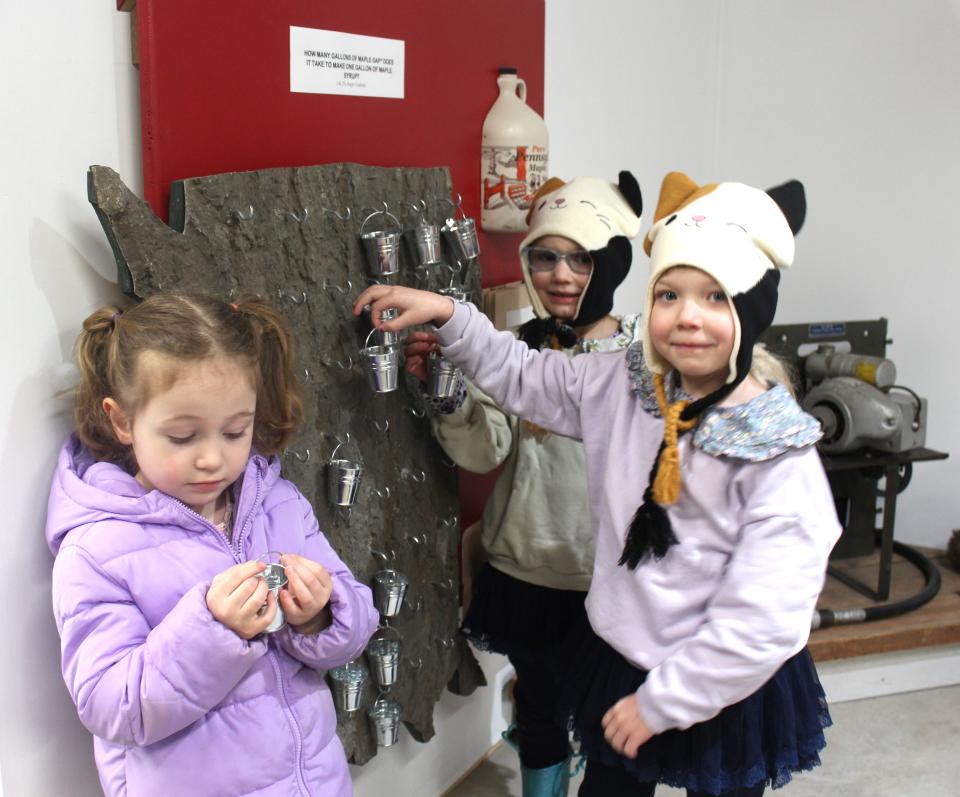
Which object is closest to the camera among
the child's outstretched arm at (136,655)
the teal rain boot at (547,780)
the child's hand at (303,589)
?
the child's outstretched arm at (136,655)

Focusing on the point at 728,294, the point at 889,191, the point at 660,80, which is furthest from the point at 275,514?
the point at 889,191

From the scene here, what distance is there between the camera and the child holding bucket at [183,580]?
45.3 inches

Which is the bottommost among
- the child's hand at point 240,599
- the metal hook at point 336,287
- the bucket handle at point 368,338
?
the child's hand at point 240,599

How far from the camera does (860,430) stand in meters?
2.75

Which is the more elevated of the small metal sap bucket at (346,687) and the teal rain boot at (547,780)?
the small metal sap bucket at (346,687)

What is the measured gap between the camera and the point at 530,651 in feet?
6.49

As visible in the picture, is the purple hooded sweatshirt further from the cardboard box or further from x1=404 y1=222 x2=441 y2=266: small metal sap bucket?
the cardboard box

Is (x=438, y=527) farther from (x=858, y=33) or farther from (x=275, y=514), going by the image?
(x=858, y=33)

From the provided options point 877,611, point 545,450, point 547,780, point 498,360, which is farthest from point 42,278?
point 877,611

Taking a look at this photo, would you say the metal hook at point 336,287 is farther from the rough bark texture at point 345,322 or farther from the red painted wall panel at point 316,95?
the red painted wall panel at point 316,95

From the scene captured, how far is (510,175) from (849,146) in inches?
63.0

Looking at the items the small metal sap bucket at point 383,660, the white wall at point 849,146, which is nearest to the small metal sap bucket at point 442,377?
the small metal sap bucket at point 383,660

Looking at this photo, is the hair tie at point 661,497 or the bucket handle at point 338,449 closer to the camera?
the hair tie at point 661,497

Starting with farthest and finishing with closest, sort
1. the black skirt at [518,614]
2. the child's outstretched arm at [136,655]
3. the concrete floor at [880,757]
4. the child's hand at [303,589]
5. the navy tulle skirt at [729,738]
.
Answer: the concrete floor at [880,757], the black skirt at [518,614], the navy tulle skirt at [729,738], the child's hand at [303,589], the child's outstretched arm at [136,655]
